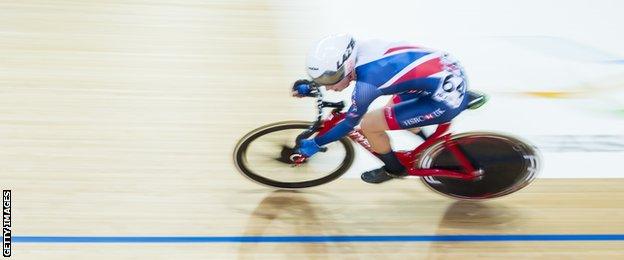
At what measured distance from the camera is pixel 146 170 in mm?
3455

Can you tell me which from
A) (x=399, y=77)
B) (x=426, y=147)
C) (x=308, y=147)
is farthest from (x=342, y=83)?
(x=426, y=147)

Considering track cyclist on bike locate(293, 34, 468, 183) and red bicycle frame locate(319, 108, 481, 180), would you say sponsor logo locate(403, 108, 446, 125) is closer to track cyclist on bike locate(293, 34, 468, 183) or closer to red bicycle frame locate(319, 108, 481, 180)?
track cyclist on bike locate(293, 34, 468, 183)

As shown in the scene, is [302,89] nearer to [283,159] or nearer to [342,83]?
[342,83]

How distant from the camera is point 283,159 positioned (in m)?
3.28

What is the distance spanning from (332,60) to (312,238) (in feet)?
3.48

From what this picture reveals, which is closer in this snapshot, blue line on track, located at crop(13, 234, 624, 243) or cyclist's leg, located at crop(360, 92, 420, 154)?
cyclist's leg, located at crop(360, 92, 420, 154)

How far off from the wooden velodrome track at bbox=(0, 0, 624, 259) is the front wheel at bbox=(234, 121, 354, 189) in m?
0.08

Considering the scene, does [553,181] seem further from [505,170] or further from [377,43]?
[377,43]

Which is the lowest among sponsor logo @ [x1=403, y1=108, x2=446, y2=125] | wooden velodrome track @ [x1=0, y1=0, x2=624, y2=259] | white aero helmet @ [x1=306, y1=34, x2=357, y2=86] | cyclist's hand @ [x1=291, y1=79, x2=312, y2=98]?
wooden velodrome track @ [x1=0, y1=0, x2=624, y2=259]

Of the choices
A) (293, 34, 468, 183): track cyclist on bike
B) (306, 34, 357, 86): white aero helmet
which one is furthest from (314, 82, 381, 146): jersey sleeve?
(306, 34, 357, 86): white aero helmet

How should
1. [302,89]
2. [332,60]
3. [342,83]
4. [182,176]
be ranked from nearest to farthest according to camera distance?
[332,60] → [342,83] → [302,89] → [182,176]

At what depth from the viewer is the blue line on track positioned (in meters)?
3.13

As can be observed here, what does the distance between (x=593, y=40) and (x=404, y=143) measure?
5.92ft

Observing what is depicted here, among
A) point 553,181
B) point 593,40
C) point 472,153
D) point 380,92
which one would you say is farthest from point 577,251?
point 593,40
